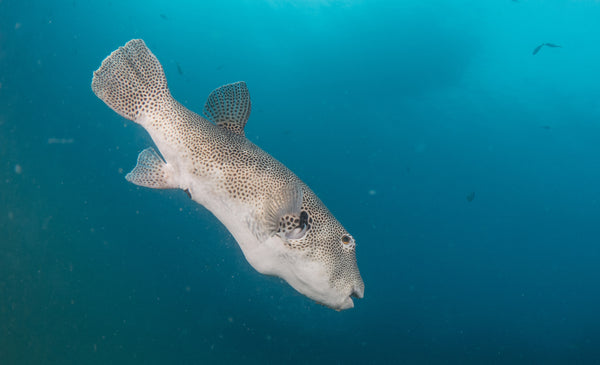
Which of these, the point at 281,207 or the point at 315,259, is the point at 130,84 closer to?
the point at 281,207

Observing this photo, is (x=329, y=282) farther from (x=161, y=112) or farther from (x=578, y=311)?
(x=578, y=311)

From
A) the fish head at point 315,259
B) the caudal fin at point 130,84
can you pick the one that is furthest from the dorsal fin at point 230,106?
the fish head at point 315,259

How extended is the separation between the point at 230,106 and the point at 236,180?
2.77 feet

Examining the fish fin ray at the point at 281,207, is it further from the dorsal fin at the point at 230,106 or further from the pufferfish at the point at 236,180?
the dorsal fin at the point at 230,106

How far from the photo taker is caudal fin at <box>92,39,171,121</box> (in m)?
3.42

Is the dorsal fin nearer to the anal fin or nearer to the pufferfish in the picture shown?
the pufferfish

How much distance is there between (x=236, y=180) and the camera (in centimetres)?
330

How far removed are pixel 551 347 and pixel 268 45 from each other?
2733 cm

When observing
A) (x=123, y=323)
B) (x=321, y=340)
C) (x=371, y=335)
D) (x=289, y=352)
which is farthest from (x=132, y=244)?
(x=371, y=335)

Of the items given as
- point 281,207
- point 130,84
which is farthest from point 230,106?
point 281,207

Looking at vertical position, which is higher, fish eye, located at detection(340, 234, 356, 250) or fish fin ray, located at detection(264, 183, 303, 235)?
fish fin ray, located at detection(264, 183, 303, 235)

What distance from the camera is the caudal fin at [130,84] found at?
3.42m

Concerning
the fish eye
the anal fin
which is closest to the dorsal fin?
the anal fin

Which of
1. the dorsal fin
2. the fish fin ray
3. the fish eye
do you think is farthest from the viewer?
the dorsal fin
